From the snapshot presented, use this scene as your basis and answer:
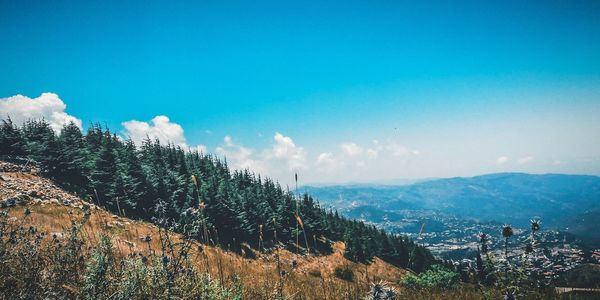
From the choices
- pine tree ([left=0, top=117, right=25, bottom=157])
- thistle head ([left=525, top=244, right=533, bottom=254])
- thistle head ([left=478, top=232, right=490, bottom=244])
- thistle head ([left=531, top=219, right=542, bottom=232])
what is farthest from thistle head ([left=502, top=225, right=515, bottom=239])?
pine tree ([left=0, top=117, right=25, bottom=157])

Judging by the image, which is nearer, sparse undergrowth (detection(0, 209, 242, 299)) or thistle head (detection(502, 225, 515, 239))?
sparse undergrowth (detection(0, 209, 242, 299))

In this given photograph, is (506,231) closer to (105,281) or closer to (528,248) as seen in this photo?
(528,248)

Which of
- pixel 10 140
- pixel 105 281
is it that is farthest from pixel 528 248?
pixel 10 140

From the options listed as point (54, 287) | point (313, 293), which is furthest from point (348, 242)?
point (54, 287)

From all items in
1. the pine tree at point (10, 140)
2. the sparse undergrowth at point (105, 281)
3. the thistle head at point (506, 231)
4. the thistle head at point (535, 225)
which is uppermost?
the pine tree at point (10, 140)

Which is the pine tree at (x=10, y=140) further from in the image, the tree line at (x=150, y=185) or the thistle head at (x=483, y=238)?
the thistle head at (x=483, y=238)

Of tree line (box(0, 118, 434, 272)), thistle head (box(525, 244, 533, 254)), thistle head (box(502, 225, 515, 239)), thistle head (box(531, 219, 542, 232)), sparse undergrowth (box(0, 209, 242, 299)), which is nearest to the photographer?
sparse undergrowth (box(0, 209, 242, 299))

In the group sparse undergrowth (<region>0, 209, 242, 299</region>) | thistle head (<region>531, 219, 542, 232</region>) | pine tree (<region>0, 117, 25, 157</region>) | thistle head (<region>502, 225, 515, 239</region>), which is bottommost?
sparse undergrowth (<region>0, 209, 242, 299</region>)

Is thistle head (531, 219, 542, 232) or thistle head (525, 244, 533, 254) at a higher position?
thistle head (531, 219, 542, 232)

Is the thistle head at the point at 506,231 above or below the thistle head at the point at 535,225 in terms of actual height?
below

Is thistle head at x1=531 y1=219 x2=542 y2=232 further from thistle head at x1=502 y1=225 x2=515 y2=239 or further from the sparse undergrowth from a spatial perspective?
the sparse undergrowth

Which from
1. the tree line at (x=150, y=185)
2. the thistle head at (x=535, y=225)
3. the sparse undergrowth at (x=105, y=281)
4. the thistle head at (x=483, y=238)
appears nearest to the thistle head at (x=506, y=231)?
the thistle head at (x=483, y=238)

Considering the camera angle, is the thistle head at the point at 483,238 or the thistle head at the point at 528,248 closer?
the thistle head at the point at 528,248

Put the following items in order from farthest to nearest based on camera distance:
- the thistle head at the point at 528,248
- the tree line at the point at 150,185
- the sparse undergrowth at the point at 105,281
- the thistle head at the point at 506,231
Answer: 1. the tree line at the point at 150,185
2. the thistle head at the point at 506,231
3. the thistle head at the point at 528,248
4. the sparse undergrowth at the point at 105,281
